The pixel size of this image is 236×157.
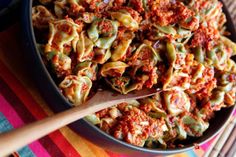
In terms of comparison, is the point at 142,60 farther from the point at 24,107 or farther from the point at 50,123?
the point at 50,123

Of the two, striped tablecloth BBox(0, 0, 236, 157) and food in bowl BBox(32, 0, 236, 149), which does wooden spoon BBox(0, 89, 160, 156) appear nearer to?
food in bowl BBox(32, 0, 236, 149)

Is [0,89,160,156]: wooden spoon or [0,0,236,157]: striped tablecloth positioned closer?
[0,89,160,156]: wooden spoon

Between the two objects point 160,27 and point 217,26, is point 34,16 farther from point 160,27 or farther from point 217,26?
point 217,26

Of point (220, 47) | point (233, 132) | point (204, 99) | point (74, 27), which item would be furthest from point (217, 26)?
point (74, 27)

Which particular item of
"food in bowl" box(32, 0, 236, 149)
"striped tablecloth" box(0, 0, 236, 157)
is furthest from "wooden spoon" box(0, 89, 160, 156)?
"striped tablecloth" box(0, 0, 236, 157)
